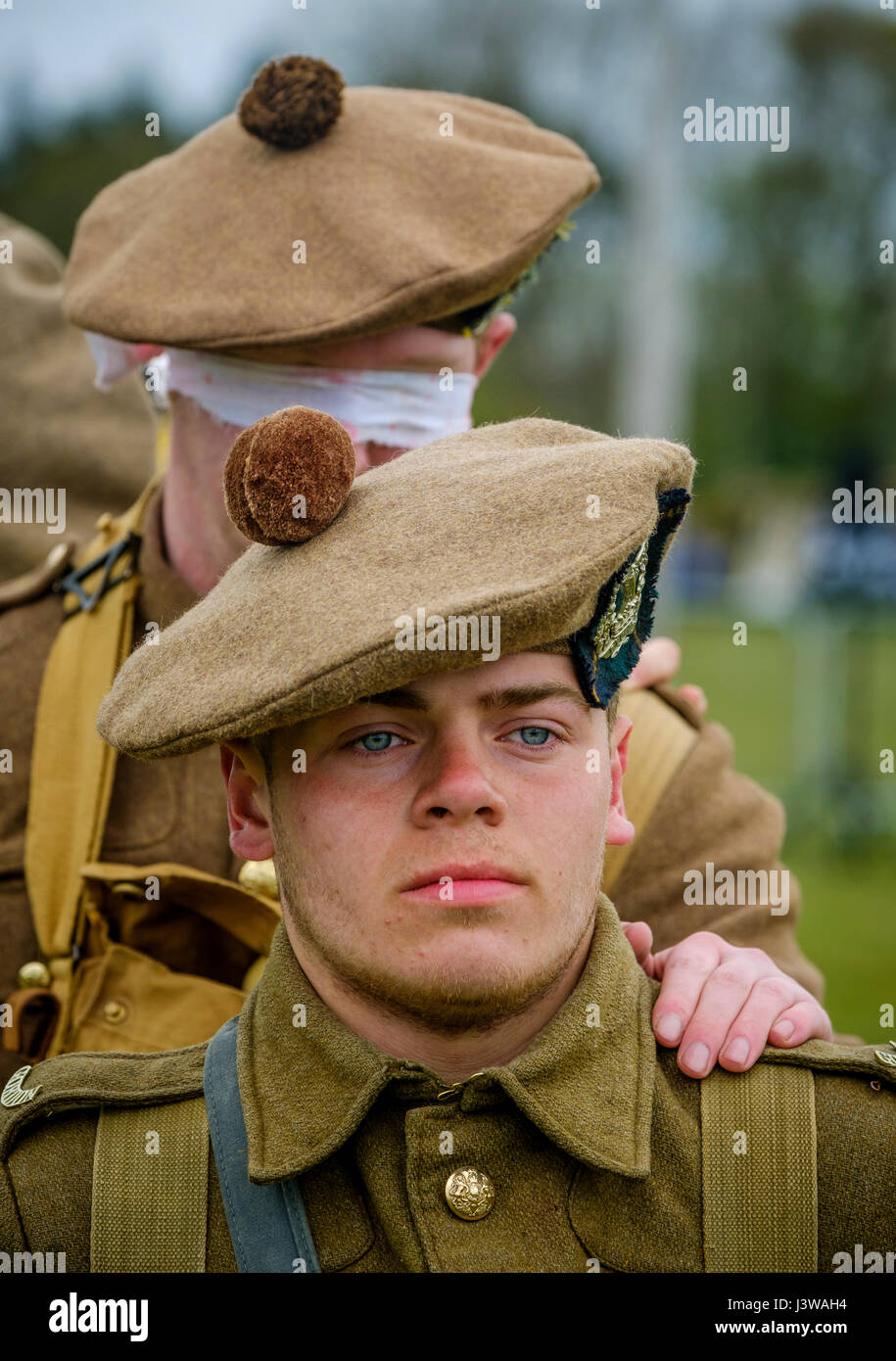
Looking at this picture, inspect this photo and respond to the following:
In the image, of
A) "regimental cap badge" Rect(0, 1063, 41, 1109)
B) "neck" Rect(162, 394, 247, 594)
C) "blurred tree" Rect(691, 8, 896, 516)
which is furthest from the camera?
"blurred tree" Rect(691, 8, 896, 516)

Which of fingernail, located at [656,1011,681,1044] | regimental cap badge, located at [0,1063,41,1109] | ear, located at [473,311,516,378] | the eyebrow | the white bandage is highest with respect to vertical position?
ear, located at [473,311,516,378]

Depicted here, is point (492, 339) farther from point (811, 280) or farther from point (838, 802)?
point (811, 280)

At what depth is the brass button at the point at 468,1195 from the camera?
2.35 meters

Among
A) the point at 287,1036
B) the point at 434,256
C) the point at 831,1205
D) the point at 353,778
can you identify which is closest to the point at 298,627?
the point at 353,778

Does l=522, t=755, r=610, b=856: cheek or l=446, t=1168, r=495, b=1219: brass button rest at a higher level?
l=522, t=755, r=610, b=856: cheek

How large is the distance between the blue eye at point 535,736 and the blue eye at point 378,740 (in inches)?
7.2

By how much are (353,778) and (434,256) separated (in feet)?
4.78

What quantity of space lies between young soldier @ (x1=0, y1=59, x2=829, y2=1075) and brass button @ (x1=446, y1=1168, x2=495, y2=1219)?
40.4 inches

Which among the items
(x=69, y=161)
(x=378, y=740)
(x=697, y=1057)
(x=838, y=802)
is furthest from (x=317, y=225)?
(x=69, y=161)

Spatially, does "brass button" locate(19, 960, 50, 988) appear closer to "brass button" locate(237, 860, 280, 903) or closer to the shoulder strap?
the shoulder strap

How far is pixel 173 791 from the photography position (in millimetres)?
3648

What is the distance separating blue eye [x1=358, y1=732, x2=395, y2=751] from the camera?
2328mm

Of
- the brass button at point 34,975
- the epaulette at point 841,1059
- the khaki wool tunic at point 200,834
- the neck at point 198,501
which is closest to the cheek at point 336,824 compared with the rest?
the epaulette at point 841,1059

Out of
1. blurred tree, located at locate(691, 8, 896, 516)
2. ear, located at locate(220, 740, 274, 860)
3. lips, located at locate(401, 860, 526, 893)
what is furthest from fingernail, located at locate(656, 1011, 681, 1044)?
blurred tree, located at locate(691, 8, 896, 516)
